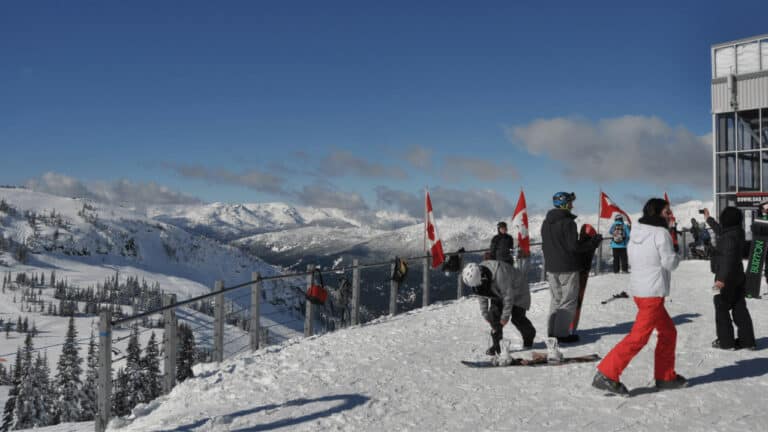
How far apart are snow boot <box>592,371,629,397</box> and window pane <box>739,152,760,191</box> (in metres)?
28.1

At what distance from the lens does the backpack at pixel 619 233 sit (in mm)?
16094

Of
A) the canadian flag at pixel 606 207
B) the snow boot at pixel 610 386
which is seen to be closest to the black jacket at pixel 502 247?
the canadian flag at pixel 606 207

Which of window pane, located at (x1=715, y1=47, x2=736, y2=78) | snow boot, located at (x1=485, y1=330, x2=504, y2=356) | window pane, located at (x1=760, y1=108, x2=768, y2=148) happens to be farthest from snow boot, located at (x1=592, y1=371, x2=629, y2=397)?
window pane, located at (x1=715, y1=47, x2=736, y2=78)

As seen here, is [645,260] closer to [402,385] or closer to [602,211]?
[402,385]

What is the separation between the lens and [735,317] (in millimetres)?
7527

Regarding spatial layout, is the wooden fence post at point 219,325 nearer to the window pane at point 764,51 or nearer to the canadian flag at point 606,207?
the canadian flag at point 606,207

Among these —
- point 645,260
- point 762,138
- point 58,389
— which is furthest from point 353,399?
point 58,389

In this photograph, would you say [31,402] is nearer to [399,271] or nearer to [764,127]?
[399,271]

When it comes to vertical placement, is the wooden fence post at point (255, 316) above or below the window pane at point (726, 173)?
below

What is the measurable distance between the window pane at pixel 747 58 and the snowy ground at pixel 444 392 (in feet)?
79.3

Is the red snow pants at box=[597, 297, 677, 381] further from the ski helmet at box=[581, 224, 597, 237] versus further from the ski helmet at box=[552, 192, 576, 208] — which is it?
the ski helmet at box=[581, 224, 597, 237]

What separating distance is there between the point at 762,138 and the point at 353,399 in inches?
1198

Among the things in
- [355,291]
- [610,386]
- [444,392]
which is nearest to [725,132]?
[355,291]

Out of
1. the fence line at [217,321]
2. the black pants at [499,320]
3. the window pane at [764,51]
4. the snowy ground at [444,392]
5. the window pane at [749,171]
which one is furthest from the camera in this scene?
the window pane at [749,171]
